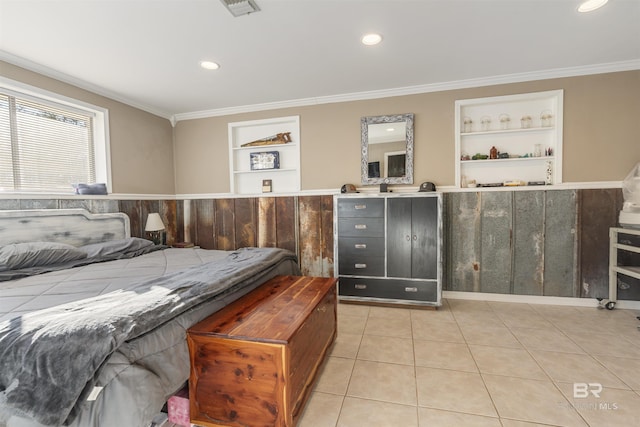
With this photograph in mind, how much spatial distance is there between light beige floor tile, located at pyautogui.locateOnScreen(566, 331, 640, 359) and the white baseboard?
0.71m

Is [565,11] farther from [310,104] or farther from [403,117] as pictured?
[310,104]

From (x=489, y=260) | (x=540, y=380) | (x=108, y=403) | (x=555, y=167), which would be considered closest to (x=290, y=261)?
(x=108, y=403)

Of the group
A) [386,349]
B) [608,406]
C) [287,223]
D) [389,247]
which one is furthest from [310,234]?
[608,406]

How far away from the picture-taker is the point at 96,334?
103 centimetres

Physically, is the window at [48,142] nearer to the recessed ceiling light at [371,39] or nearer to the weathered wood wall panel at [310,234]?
the weathered wood wall panel at [310,234]

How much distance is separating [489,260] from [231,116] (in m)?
3.90

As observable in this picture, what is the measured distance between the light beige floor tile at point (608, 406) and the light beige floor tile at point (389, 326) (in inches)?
43.8

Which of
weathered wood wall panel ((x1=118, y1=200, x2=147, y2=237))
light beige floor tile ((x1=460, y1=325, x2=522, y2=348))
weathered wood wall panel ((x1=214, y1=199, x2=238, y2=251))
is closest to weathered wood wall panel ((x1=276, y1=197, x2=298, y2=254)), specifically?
weathered wood wall panel ((x1=214, y1=199, x2=238, y2=251))

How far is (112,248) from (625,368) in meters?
4.31

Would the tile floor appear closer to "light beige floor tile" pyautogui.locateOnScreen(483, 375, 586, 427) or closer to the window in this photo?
"light beige floor tile" pyautogui.locateOnScreen(483, 375, 586, 427)

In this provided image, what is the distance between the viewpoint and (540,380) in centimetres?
181

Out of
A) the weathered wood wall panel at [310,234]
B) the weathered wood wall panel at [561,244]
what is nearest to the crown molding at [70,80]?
the weathered wood wall panel at [310,234]

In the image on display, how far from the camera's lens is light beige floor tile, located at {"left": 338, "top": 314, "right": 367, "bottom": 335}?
2.57m

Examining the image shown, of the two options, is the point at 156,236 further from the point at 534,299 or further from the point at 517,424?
the point at 534,299
